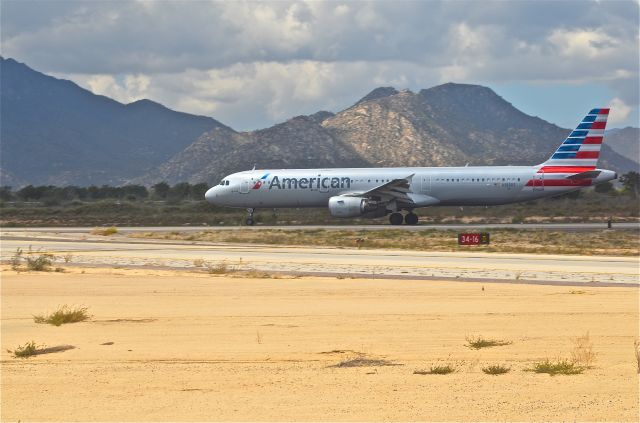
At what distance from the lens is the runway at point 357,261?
2558 centimetres

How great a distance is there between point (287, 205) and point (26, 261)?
21291 mm

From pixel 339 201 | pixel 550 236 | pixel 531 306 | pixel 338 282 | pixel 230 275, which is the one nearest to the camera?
pixel 531 306

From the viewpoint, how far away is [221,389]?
1189 cm

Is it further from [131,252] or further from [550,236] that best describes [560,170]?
[131,252]

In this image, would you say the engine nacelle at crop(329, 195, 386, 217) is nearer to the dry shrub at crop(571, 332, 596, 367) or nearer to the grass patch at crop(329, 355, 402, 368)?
the dry shrub at crop(571, 332, 596, 367)

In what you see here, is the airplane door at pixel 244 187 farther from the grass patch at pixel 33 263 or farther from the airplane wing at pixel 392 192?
the grass patch at pixel 33 263

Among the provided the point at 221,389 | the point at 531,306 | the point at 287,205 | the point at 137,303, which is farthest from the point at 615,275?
the point at 287,205

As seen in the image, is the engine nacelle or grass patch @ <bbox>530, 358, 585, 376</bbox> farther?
the engine nacelle

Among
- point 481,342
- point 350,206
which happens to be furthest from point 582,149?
point 481,342

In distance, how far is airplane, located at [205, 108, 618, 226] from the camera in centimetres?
4809

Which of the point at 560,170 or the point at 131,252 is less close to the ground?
the point at 560,170

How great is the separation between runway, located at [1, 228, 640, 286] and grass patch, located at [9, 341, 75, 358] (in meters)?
11.8

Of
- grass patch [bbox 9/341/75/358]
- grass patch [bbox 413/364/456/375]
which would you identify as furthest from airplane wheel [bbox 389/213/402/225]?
grass patch [bbox 413/364/456/375]

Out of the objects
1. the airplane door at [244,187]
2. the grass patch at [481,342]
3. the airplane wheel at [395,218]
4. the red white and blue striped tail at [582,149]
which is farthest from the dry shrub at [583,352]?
the airplane door at [244,187]
